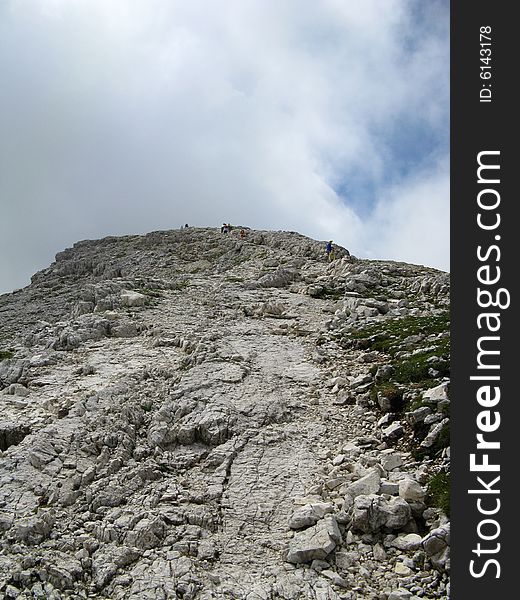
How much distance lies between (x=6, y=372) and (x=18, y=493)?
34.9 ft

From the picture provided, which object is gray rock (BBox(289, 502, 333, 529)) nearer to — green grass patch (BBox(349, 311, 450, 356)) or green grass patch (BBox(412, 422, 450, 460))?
green grass patch (BBox(412, 422, 450, 460))

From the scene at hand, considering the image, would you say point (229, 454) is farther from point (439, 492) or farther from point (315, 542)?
point (439, 492)

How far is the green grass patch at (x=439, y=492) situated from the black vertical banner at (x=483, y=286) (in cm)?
244

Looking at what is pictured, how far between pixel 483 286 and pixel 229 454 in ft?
33.8

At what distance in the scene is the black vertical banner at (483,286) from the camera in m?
11.0

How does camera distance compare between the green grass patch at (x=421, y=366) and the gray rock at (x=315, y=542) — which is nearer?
the gray rock at (x=315, y=542)

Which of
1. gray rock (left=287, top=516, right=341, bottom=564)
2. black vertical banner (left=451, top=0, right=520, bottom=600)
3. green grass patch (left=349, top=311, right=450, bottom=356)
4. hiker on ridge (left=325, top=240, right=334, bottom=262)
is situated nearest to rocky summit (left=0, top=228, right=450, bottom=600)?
gray rock (left=287, top=516, right=341, bottom=564)

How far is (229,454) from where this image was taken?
58.7 feet

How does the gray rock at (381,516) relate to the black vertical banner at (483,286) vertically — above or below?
below

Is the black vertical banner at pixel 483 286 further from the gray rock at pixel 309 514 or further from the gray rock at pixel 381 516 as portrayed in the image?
the gray rock at pixel 309 514

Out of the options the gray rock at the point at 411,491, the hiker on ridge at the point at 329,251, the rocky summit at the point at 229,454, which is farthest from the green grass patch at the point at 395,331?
the hiker on ridge at the point at 329,251

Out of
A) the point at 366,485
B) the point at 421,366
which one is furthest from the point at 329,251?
the point at 366,485

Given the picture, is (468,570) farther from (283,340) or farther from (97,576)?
(283,340)

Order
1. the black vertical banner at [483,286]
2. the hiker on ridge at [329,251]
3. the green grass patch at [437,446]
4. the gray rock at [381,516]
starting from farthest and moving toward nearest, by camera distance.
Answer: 1. the hiker on ridge at [329,251]
2. the green grass patch at [437,446]
3. the gray rock at [381,516]
4. the black vertical banner at [483,286]
